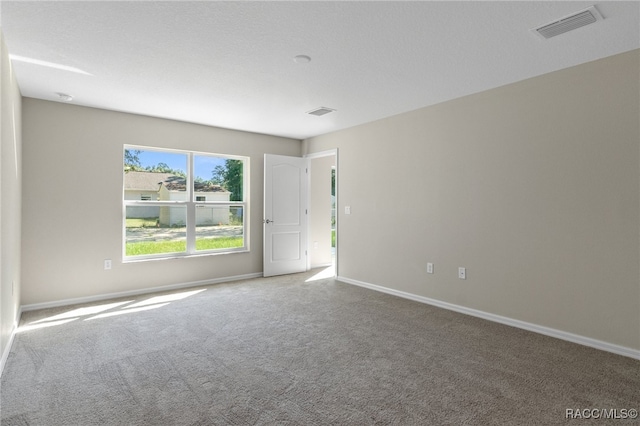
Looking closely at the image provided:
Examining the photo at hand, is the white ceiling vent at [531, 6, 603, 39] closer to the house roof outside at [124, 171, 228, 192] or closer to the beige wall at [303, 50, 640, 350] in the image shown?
the beige wall at [303, 50, 640, 350]

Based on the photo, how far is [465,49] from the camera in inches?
107

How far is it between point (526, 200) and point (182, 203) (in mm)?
4483

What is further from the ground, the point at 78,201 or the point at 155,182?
the point at 155,182

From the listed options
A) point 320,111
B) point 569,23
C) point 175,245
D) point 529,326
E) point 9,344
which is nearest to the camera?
point 569,23

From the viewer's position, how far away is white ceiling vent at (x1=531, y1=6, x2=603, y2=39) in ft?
7.26

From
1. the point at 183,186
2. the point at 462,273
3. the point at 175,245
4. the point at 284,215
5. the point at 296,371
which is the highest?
the point at 183,186

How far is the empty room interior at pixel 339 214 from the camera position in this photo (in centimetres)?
220

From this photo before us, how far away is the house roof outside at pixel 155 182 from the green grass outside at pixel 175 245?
0.78m

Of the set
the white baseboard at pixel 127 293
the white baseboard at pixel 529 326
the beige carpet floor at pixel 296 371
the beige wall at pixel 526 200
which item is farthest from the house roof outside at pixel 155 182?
the white baseboard at pixel 529 326

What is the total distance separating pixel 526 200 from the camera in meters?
3.35

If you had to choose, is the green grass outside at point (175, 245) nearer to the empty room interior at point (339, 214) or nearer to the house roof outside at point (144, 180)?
the empty room interior at point (339, 214)

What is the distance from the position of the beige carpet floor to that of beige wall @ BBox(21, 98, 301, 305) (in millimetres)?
509

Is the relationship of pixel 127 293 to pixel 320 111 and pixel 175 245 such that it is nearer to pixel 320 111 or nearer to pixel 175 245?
pixel 175 245

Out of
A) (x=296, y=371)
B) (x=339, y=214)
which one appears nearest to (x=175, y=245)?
(x=339, y=214)
